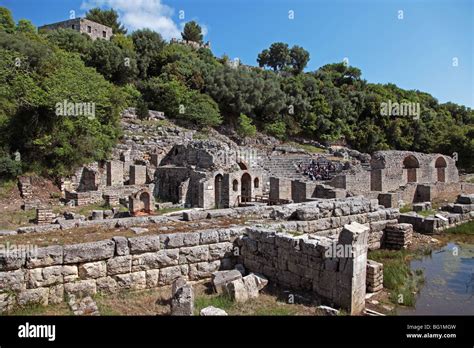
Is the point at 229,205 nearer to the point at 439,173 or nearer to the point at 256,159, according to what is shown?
the point at 256,159

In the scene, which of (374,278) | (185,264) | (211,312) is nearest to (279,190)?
(374,278)

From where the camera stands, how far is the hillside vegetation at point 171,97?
2275 centimetres

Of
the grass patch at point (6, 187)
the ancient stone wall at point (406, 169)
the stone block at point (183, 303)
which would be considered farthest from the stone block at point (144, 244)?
the ancient stone wall at point (406, 169)

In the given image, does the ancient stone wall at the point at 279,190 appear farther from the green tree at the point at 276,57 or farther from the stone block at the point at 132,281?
the green tree at the point at 276,57

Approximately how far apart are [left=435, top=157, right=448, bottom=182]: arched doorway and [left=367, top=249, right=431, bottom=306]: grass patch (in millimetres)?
21380

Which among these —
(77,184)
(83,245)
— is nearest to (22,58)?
(77,184)

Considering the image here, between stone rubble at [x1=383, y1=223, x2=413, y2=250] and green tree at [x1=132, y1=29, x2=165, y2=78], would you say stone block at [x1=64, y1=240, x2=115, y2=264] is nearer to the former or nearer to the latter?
stone rubble at [x1=383, y1=223, x2=413, y2=250]

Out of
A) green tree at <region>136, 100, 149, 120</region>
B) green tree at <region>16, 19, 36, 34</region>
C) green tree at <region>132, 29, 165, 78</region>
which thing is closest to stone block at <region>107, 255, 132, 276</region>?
green tree at <region>136, 100, 149, 120</region>

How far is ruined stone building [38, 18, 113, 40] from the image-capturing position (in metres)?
49.8

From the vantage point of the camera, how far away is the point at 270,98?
49.1m

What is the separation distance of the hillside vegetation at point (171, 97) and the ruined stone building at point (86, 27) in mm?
2480

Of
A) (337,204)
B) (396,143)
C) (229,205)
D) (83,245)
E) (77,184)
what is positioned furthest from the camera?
(396,143)

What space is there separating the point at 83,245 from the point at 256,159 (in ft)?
84.6

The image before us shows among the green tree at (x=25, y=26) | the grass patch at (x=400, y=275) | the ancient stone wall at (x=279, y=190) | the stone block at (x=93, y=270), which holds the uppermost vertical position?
the green tree at (x=25, y=26)
